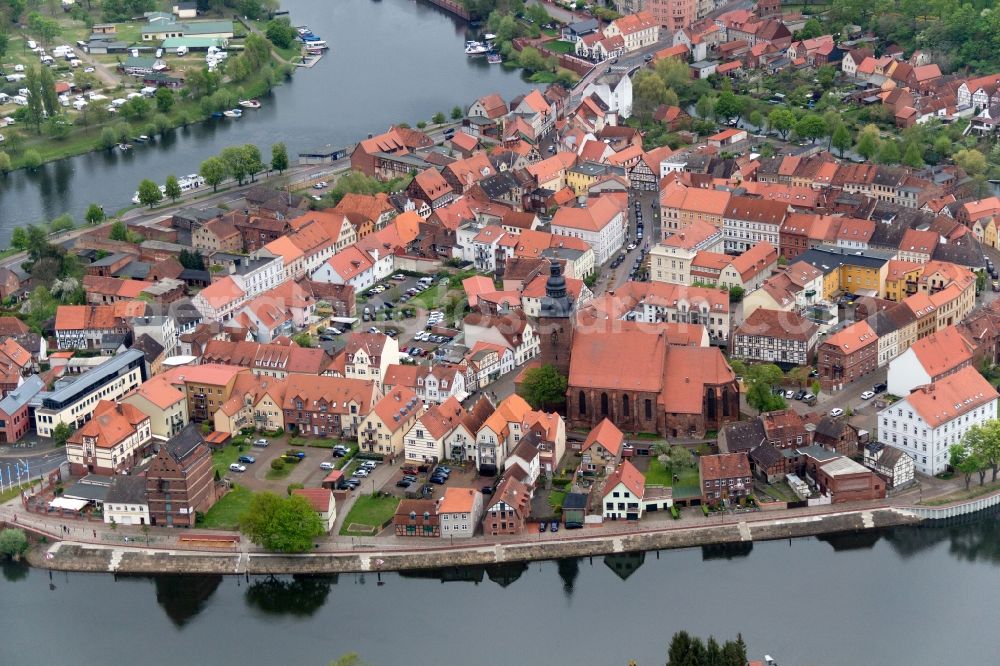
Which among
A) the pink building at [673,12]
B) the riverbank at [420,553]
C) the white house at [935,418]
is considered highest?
the pink building at [673,12]

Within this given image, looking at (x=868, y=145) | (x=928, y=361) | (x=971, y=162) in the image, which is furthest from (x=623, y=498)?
(x=868, y=145)

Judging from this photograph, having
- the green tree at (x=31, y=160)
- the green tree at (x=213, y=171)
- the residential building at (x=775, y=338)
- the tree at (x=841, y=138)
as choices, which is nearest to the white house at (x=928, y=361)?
the residential building at (x=775, y=338)

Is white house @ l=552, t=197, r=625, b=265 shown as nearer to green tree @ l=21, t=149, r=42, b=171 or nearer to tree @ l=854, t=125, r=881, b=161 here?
tree @ l=854, t=125, r=881, b=161

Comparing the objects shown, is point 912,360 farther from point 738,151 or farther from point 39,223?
point 39,223

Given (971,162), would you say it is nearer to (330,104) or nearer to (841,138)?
(841,138)

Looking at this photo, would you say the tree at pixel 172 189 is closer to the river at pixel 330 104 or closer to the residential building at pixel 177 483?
the river at pixel 330 104

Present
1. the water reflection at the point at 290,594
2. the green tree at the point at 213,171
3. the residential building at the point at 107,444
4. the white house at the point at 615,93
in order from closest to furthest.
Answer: the water reflection at the point at 290,594
the residential building at the point at 107,444
the green tree at the point at 213,171
the white house at the point at 615,93
